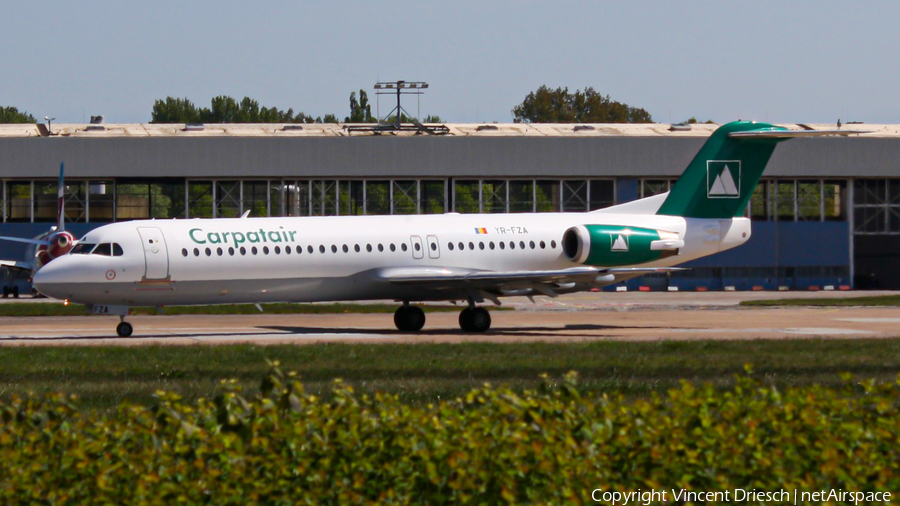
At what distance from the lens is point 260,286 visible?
25656 mm

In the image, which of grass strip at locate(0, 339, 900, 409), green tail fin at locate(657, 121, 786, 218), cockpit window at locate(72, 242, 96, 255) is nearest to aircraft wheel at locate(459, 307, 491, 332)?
grass strip at locate(0, 339, 900, 409)

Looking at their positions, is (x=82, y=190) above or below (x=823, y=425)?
above

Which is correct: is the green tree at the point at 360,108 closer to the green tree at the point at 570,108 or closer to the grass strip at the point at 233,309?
the green tree at the point at 570,108

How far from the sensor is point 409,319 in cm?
2758

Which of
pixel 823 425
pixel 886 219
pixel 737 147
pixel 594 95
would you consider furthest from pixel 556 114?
pixel 823 425

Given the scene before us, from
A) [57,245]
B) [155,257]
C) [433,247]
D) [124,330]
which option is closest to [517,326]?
[433,247]

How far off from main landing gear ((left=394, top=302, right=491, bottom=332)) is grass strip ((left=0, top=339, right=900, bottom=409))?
567 centimetres

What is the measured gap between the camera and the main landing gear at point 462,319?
27.0 metres

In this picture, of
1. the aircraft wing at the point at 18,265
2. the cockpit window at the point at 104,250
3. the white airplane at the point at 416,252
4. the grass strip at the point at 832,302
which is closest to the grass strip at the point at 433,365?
the cockpit window at the point at 104,250

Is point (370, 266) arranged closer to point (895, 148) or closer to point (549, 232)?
point (549, 232)

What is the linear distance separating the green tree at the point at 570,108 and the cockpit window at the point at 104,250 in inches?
4370

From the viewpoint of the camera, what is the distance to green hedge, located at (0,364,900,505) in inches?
252

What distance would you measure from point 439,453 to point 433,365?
1074cm

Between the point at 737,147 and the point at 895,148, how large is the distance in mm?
29212
